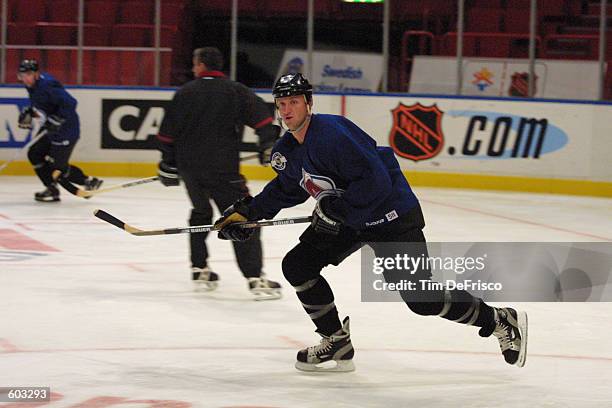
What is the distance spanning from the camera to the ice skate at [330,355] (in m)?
4.03

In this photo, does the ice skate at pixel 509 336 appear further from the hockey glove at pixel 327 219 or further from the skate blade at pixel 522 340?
the hockey glove at pixel 327 219

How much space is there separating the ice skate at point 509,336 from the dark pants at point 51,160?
5.69 metres

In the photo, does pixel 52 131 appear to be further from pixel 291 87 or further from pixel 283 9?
pixel 291 87

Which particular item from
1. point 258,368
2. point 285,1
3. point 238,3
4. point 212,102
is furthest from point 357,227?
point 285,1

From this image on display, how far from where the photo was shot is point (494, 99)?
1047cm

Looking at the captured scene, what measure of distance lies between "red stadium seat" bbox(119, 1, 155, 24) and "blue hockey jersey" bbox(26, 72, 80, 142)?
2.88 meters

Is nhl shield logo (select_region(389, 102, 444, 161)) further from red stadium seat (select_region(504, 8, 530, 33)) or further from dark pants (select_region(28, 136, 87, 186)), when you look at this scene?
dark pants (select_region(28, 136, 87, 186))

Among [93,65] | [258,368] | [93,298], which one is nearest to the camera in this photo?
[258,368]

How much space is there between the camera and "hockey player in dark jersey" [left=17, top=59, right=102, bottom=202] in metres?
8.87

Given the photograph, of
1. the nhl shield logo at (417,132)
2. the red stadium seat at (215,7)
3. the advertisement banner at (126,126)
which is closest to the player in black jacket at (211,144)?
the nhl shield logo at (417,132)

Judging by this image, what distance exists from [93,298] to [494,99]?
5985mm

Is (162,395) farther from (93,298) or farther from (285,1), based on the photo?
(285,1)

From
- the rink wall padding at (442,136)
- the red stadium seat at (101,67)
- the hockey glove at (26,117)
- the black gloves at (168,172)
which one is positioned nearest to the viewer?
the black gloves at (168,172)

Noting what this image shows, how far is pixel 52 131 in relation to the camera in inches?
351
